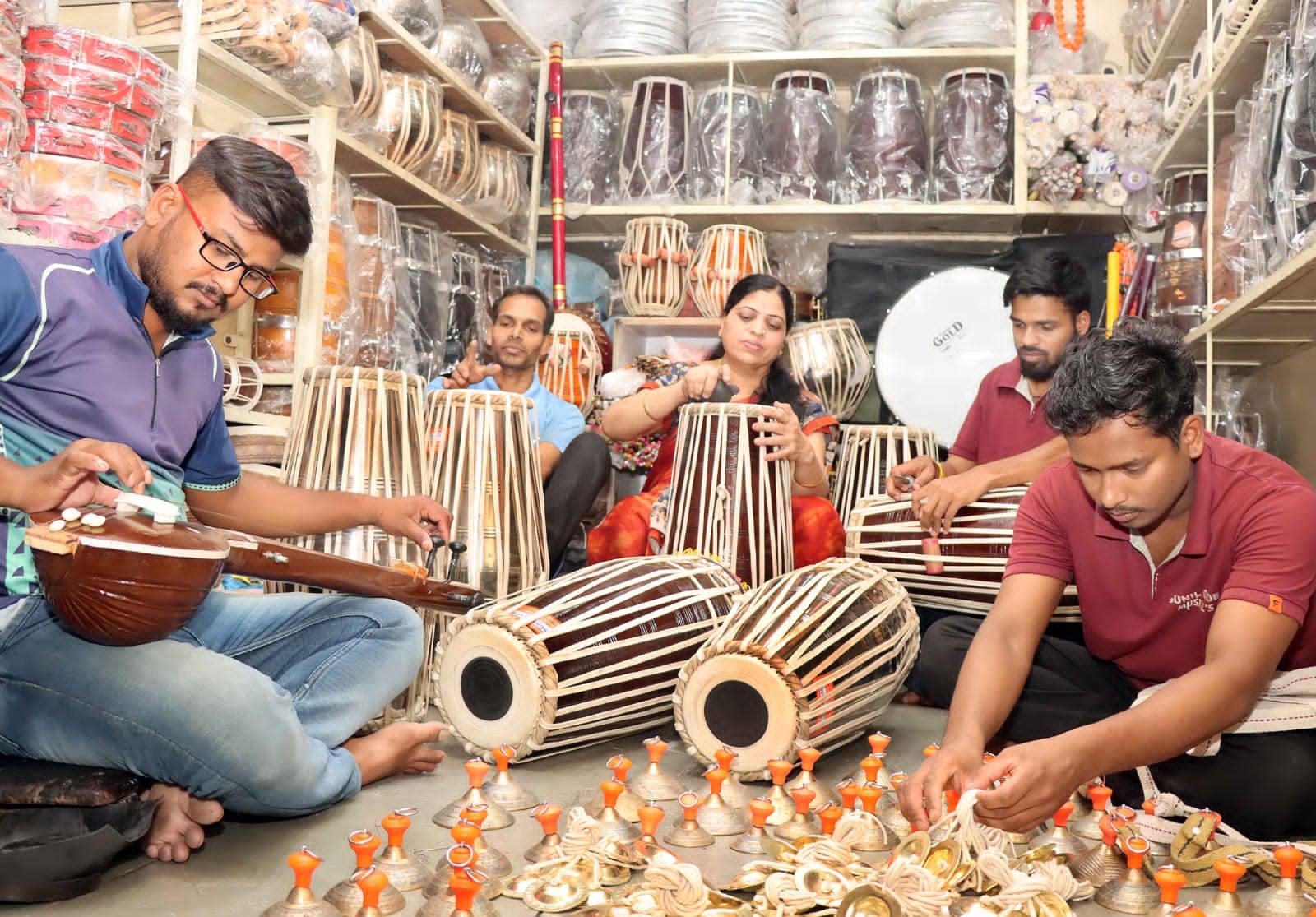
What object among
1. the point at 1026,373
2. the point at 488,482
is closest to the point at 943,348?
the point at 1026,373

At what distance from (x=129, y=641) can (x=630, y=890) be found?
2.72 feet

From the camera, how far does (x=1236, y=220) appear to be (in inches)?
146

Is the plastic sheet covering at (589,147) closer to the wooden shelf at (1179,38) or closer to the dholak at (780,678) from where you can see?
the wooden shelf at (1179,38)

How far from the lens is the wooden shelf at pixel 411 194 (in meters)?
4.35

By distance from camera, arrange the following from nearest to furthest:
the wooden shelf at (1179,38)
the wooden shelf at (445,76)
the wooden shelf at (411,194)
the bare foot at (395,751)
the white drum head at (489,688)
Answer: the bare foot at (395,751)
the white drum head at (489,688)
the wooden shelf at (411,194)
the wooden shelf at (445,76)
the wooden shelf at (1179,38)

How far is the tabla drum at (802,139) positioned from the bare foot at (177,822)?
4281 mm

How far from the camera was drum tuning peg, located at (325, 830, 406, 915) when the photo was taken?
167cm

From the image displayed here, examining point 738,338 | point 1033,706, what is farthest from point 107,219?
point 1033,706

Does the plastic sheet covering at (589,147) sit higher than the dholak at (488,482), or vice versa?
the plastic sheet covering at (589,147)

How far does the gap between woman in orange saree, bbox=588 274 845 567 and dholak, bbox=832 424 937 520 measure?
0.26 m

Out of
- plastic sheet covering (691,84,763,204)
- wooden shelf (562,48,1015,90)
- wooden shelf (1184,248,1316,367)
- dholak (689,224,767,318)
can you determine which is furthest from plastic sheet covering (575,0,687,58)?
wooden shelf (1184,248,1316,367)

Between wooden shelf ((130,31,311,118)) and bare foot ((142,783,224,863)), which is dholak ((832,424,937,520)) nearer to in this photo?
wooden shelf ((130,31,311,118))

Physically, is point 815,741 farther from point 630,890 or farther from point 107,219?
point 107,219

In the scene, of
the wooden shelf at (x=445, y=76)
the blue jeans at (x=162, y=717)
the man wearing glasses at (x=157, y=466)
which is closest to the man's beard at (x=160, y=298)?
the man wearing glasses at (x=157, y=466)
